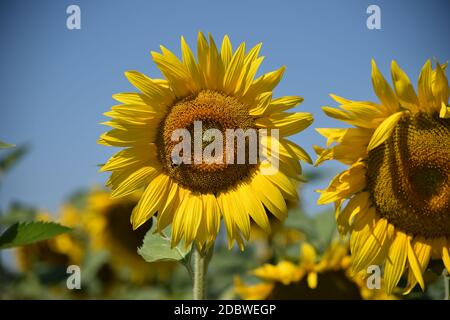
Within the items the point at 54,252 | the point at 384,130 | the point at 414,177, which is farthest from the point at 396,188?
the point at 54,252

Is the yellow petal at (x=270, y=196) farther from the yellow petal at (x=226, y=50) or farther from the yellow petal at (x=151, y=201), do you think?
the yellow petal at (x=226, y=50)

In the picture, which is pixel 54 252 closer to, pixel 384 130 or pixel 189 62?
pixel 189 62

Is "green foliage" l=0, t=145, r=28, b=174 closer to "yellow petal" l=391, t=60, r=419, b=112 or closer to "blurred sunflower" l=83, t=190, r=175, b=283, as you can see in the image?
"blurred sunflower" l=83, t=190, r=175, b=283

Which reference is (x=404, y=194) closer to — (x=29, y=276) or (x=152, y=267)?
(x=152, y=267)

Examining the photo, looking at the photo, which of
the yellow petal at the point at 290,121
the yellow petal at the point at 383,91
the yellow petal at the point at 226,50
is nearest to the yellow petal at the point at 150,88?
the yellow petal at the point at 226,50

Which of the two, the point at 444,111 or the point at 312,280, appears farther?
the point at 312,280
